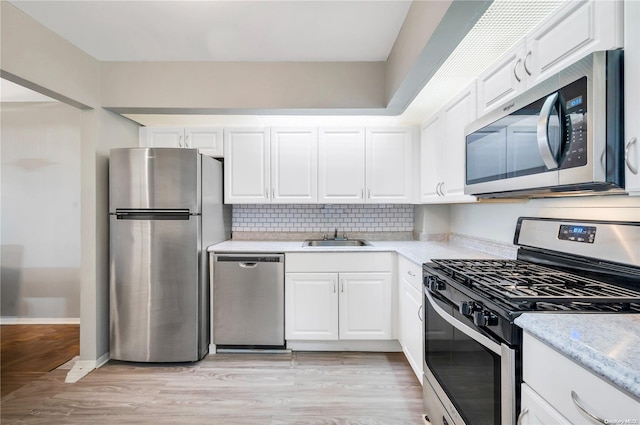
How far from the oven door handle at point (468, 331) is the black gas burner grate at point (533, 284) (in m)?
0.17

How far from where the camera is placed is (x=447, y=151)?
2.40 meters

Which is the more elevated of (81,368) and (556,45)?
(556,45)

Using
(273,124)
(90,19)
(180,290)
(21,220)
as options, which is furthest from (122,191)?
(21,220)

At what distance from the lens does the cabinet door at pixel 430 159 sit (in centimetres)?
259

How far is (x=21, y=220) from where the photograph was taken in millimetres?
3488

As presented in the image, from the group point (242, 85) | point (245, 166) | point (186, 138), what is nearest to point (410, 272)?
point (245, 166)

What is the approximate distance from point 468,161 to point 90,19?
2618mm

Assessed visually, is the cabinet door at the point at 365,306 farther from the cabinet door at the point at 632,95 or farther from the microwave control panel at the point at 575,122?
the cabinet door at the point at 632,95

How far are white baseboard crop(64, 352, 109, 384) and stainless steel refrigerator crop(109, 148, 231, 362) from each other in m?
0.11

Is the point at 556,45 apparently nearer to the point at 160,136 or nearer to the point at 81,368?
the point at 160,136

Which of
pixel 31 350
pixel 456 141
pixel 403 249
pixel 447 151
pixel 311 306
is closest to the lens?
pixel 456 141

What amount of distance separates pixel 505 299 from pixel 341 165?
7.25 feet

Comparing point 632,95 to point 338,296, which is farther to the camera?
point 338,296

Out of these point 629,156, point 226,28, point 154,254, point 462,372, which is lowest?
point 462,372
